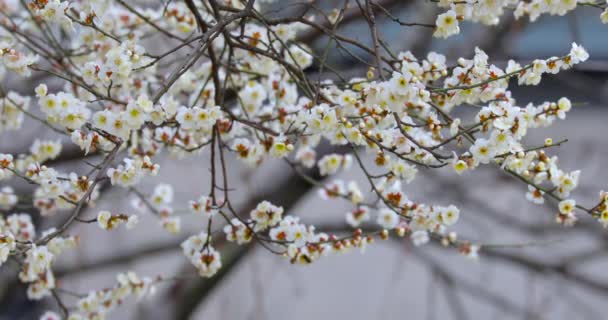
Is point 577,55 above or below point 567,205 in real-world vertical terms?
above

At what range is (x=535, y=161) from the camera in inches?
43.5

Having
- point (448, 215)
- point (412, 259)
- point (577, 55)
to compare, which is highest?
point (412, 259)

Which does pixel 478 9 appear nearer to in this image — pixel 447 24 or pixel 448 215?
pixel 447 24

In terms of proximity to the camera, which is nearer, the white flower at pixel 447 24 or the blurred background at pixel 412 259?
the white flower at pixel 447 24

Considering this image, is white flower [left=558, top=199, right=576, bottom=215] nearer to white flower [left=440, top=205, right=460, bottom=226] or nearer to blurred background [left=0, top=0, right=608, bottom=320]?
white flower [left=440, top=205, right=460, bottom=226]

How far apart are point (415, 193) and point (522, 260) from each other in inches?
40.7

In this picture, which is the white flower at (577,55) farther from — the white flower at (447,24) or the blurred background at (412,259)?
the blurred background at (412,259)

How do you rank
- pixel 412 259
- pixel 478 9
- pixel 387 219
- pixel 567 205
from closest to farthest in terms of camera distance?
pixel 478 9 → pixel 567 205 → pixel 387 219 → pixel 412 259

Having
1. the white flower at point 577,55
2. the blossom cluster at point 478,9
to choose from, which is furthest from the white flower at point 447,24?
the white flower at point 577,55

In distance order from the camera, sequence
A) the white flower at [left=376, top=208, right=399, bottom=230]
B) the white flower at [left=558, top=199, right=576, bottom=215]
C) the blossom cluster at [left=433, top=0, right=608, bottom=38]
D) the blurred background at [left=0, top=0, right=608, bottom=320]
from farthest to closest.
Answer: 1. the blurred background at [left=0, top=0, right=608, bottom=320]
2. the white flower at [left=376, top=208, right=399, bottom=230]
3. the white flower at [left=558, top=199, right=576, bottom=215]
4. the blossom cluster at [left=433, top=0, right=608, bottom=38]

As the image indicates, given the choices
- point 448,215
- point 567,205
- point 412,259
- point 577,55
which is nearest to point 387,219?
point 448,215

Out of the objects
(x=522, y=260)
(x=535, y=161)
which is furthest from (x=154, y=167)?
(x=522, y=260)

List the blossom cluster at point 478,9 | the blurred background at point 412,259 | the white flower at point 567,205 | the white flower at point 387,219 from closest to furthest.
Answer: the blossom cluster at point 478,9 → the white flower at point 567,205 → the white flower at point 387,219 → the blurred background at point 412,259

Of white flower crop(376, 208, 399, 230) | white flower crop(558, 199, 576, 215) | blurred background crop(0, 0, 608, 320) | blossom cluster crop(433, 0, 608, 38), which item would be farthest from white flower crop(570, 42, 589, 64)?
blurred background crop(0, 0, 608, 320)
